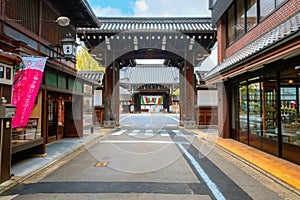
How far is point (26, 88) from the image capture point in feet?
21.4

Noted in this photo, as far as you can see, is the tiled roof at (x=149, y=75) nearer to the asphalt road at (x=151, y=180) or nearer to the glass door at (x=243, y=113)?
the glass door at (x=243, y=113)

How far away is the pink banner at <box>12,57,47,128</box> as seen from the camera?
6330 mm

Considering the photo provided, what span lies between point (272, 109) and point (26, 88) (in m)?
7.67

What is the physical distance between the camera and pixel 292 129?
286 inches

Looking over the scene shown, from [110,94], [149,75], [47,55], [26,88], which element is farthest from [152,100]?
[26,88]

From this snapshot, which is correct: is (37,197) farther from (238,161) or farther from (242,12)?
(242,12)

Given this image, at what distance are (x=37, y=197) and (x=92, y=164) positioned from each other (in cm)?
267

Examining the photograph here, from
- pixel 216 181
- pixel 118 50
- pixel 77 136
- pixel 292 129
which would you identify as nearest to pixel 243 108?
pixel 292 129

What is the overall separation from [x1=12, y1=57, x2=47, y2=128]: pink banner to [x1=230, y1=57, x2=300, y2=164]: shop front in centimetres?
706

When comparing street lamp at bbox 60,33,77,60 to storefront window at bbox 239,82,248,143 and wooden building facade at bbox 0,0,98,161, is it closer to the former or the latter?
wooden building facade at bbox 0,0,98,161

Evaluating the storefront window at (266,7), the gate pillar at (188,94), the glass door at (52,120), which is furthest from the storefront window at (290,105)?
the gate pillar at (188,94)

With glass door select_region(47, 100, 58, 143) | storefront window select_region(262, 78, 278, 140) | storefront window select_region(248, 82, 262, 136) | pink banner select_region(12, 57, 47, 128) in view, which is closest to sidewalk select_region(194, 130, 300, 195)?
storefront window select_region(262, 78, 278, 140)

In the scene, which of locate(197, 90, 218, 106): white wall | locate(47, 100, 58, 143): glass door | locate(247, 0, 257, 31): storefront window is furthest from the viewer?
locate(197, 90, 218, 106): white wall

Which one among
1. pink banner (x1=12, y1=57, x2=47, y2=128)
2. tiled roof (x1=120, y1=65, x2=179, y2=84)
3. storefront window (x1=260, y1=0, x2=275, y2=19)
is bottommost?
pink banner (x1=12, y1=57, x2=47, y2=128)
